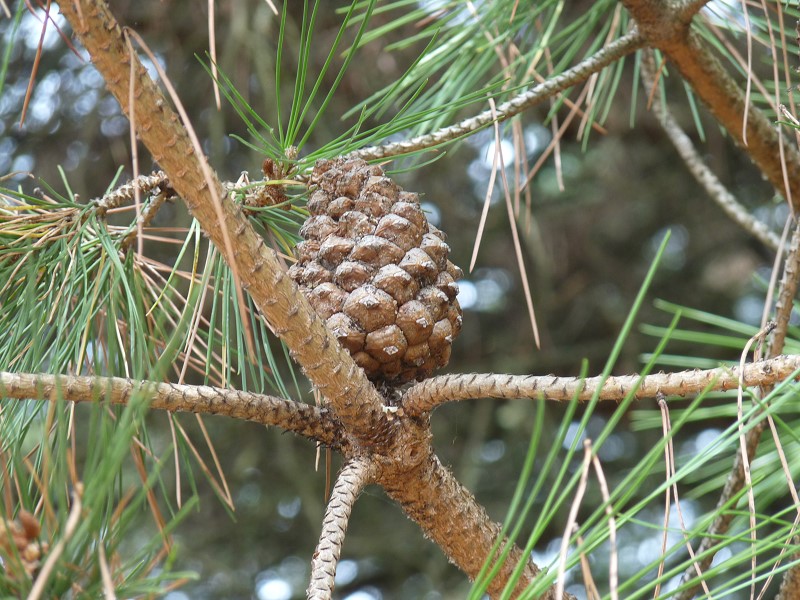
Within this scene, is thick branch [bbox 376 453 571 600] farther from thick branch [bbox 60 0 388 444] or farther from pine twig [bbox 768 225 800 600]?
pine twig [bbox 768 225 800 600]

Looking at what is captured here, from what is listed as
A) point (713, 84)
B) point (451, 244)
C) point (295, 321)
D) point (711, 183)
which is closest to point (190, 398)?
point (295, 321)

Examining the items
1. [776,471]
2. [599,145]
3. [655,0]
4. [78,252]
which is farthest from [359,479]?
[599,145]

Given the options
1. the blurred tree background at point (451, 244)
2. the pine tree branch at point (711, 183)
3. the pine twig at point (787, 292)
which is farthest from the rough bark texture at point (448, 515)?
the blurred tree background at point (451, 244)

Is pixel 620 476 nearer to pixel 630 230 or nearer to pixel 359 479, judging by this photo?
pixel 630 230

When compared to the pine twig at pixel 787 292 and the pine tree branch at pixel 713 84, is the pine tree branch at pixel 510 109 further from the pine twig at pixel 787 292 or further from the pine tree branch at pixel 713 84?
the pine twig at pixel 787 292

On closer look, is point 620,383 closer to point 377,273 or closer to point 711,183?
point 377,273

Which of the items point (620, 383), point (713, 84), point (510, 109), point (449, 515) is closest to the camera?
point (620, 383)

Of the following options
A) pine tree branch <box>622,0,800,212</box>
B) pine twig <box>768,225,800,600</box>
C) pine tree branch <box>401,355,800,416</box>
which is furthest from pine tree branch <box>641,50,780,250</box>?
pine tree branch <box>401,355,800,416</box>
